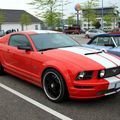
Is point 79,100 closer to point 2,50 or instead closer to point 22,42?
point 22,42

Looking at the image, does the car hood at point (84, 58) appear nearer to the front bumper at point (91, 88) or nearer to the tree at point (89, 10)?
the front bumper at point (91, 88)

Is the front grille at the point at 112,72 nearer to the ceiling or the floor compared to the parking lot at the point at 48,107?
nearer to the ceiling

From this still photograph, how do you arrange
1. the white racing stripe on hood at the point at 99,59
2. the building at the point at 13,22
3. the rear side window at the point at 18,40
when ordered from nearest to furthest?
the white racing stripe on hood at the point at 99,59 → the rear side window at the point at 18,40 → the building at the point at 13,22

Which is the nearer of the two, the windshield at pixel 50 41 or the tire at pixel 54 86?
the tire at pixel 54 86

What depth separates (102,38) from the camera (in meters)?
8.77

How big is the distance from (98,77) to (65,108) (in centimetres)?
86

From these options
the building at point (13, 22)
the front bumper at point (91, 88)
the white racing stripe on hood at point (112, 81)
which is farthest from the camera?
the building at point (13, 22)

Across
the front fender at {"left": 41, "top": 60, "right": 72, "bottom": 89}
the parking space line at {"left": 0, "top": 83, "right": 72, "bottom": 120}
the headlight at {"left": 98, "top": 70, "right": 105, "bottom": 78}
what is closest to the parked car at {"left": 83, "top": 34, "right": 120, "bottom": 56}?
the headlight at {"left": 98, "top": 70, "right": 105, "bottom": 78}

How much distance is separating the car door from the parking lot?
21.2 inches

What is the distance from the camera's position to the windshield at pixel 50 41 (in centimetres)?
612

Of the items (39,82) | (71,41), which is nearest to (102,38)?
(71,41)

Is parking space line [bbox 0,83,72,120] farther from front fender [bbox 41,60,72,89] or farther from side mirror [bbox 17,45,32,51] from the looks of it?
side mirror [bbox 17,45,32,51]

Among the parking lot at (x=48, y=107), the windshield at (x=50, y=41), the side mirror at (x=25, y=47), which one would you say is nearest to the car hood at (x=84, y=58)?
the windshield at (x=50, y=41)

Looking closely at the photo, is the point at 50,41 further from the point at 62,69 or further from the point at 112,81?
the point at 112,81
